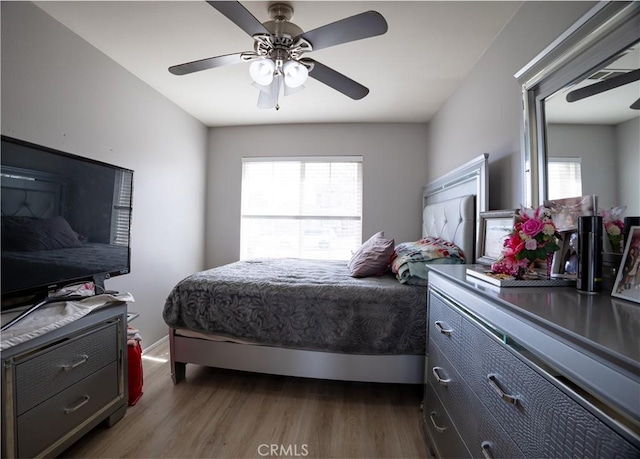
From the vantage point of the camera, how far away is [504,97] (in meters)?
1.75

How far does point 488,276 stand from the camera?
108 centimetres

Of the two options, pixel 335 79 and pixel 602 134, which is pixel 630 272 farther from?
pixel 335 79

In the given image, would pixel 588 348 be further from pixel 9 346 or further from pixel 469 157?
pixel 469 157

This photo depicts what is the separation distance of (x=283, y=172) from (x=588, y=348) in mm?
3498

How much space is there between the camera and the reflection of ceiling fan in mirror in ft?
2.97

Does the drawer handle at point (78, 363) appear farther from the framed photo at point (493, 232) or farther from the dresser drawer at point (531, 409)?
the framed photo at point (493, 232)

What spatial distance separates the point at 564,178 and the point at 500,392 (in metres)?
0.96

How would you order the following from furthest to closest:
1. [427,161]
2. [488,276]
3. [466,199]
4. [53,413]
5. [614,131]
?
[427,161]
[466,199]
[53,413]
[488,276]
[614,131]

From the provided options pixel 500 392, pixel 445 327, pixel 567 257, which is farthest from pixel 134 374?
pixel 567 257

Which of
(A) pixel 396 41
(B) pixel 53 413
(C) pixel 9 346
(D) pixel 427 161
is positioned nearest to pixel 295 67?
(A) pixel 396 41

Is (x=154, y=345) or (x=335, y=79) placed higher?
(x=335, y=79)

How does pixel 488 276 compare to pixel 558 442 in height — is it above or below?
above

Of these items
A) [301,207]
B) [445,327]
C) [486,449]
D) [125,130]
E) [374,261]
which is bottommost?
[486,449]

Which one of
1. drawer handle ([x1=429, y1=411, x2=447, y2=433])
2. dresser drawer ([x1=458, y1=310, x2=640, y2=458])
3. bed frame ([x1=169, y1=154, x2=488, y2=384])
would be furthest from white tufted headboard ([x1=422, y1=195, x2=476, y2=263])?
dresser drawer ([x1=458, y1=310, x2=640, y2=458])
